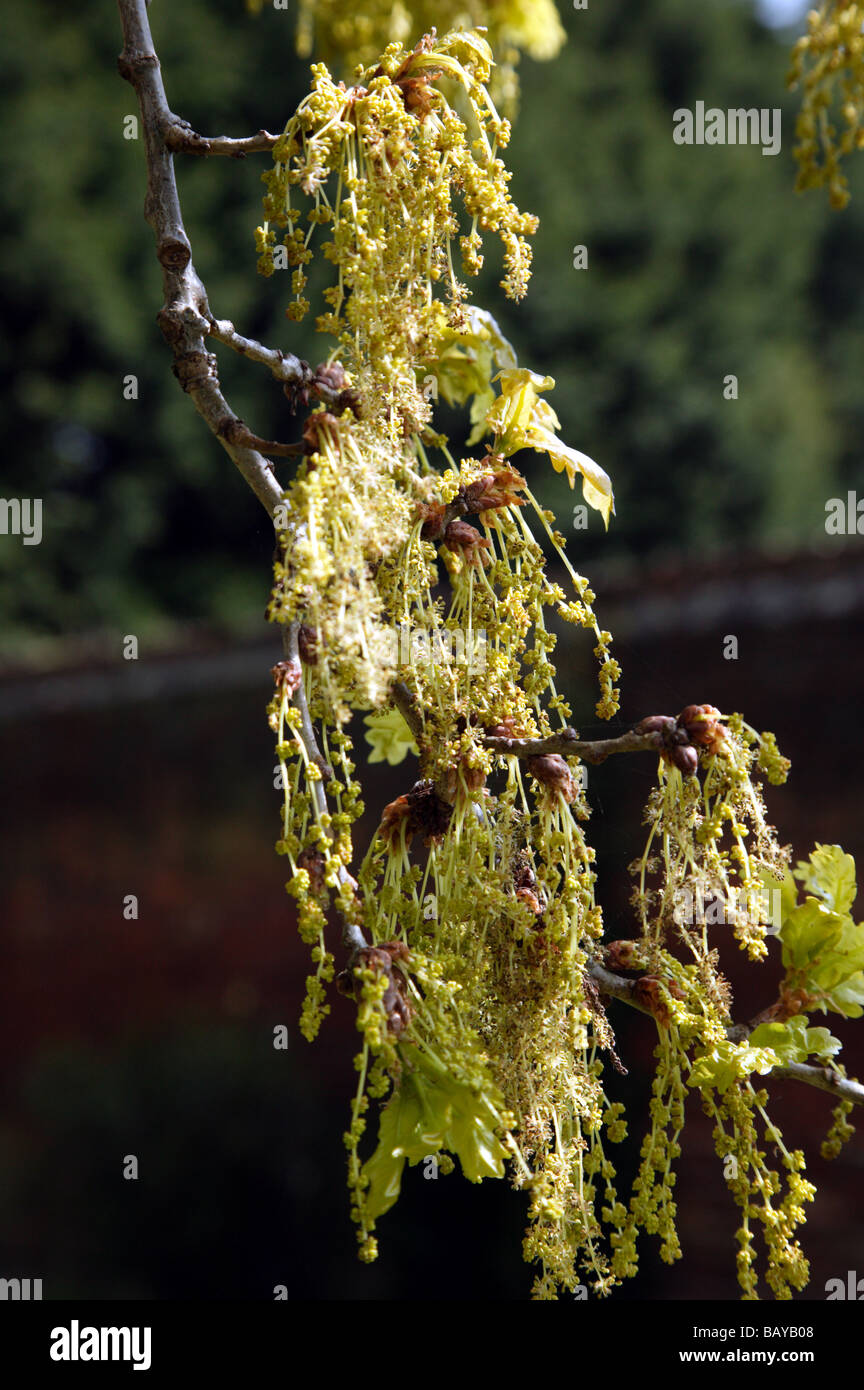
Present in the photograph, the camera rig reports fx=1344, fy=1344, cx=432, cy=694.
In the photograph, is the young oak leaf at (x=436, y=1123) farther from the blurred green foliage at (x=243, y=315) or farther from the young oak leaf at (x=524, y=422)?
the blurred green foliage at (x=243, y=315)

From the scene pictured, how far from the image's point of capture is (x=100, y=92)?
462 centimetres

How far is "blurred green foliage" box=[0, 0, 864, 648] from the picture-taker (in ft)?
14.1

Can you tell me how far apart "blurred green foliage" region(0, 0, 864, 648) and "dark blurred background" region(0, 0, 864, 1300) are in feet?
0.04

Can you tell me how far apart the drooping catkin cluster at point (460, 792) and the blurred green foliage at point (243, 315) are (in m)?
3.16

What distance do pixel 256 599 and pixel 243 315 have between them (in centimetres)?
98

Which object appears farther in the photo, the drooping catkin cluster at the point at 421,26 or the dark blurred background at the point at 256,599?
the dark blurred background at the point at 256,599

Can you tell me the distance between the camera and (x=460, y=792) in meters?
0.60

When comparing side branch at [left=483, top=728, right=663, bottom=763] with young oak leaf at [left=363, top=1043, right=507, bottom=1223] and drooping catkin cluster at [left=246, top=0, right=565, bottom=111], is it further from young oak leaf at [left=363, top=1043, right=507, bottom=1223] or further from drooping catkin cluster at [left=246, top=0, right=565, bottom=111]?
drooping catkin cluster at [left=246, top=0, right=565, bottom=111]

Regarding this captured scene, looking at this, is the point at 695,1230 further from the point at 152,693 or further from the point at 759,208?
the point at 759,208

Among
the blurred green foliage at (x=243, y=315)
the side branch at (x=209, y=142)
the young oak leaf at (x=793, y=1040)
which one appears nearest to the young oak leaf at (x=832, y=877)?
the young oak leaf at (x=793, y=1040)

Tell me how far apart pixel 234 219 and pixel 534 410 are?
3.89 m

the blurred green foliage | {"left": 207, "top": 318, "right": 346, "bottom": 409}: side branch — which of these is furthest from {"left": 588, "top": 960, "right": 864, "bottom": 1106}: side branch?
the blurred green foliage

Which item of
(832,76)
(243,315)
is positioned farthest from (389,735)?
(243,315)

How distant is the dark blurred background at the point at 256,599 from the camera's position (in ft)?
7.06
